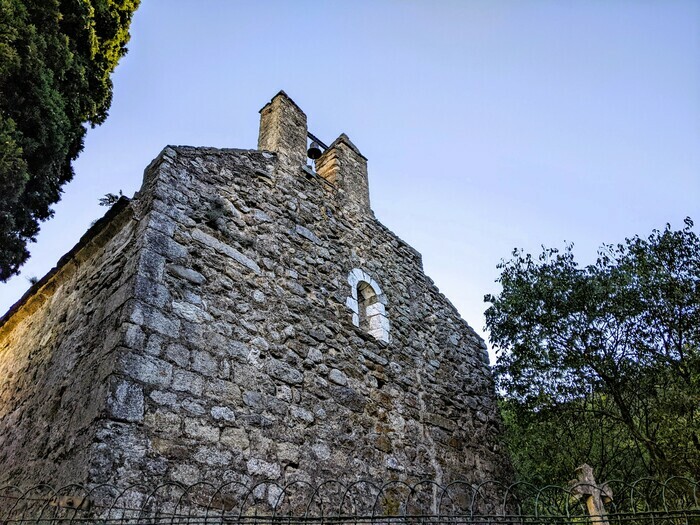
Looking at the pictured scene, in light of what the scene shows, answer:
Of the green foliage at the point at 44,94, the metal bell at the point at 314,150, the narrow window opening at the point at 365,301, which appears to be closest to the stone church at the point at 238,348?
the narrow window opening at the point at 365,301

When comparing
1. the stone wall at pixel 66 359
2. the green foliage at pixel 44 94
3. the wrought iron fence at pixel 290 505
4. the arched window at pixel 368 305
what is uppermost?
the green foliage at pixel 44 94

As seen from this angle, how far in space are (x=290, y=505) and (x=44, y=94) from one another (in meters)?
5.55

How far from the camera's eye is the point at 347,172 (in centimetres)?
799

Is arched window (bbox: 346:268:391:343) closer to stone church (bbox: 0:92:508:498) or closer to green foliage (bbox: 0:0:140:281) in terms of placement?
stone church (bbox: 0:92:508:498)

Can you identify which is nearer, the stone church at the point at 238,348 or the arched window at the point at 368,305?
the stone church at the point at 238,348

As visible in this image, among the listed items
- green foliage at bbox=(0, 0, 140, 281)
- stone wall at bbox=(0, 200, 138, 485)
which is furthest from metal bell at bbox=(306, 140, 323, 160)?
stone wall at bbox=(0, 200, 138, 485)

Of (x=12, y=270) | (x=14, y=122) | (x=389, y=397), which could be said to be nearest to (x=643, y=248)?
(x=389, y=397)

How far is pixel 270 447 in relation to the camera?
4375 millimetres

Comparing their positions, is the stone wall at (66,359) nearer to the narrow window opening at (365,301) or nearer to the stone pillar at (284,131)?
the stone pillar at (284,131)

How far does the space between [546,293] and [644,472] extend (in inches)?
132

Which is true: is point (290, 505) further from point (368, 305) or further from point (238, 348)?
point (368, 305)

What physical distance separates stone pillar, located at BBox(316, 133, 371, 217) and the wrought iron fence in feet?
13.3

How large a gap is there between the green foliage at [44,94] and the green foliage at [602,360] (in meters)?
7.14

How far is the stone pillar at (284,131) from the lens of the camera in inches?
271
